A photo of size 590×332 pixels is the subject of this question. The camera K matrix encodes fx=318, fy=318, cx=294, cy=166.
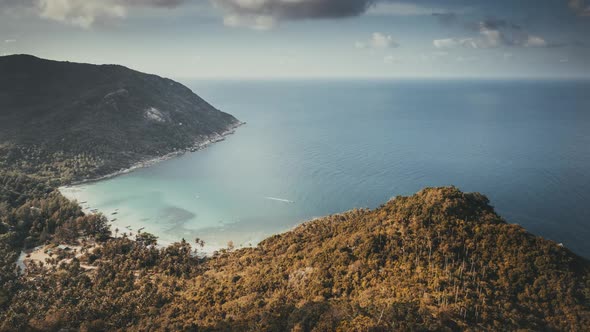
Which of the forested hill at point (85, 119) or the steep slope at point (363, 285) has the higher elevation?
the forested hill at point (85, 119)

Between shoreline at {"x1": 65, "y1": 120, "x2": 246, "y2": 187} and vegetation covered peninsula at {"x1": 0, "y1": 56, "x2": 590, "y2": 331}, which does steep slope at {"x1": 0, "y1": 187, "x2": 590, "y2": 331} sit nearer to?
vegetation covered peninsula at {"x1": 0, "y1": 56, "x2": 590, "y2": 331}

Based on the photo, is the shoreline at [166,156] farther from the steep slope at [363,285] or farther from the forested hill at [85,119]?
the steep slope at [363,285]

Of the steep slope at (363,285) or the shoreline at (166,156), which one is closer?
the steep slope at (363,285)

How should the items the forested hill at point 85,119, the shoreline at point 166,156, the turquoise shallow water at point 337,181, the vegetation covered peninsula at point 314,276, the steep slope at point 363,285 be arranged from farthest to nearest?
the forested hill at point 85,119
the shoreline at point 166,156
the turquoise shallow water at point 337,181
the vegetation covered peninsula at point 314,276
the steep slope at point 363,285

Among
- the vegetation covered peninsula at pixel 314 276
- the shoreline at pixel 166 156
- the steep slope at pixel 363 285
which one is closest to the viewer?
the steep slope at pixel 363 285

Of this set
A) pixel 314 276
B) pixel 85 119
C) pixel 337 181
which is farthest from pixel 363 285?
pixel 85 119

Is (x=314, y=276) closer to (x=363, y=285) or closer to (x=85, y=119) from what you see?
(x=363, y=285)

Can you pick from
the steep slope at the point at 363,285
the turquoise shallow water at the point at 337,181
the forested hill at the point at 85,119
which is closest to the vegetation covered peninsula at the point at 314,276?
the steep slope at the point at 363,285
